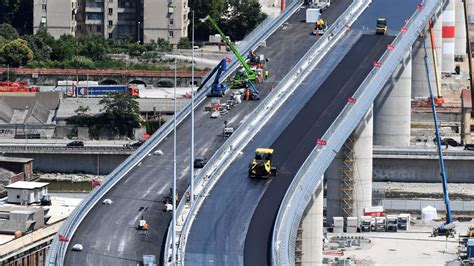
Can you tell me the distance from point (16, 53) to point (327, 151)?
76.5m

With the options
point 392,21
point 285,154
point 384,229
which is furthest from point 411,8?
point 285,154

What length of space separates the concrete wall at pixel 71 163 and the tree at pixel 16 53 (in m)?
34.2

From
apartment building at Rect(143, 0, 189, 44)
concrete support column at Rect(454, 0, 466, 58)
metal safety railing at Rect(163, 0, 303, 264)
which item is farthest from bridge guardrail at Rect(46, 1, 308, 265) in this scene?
apartment building at Rect(143, 0, 189, 44)

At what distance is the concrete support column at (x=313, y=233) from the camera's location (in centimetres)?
9981

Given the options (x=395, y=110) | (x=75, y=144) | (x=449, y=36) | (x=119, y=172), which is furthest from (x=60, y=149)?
(x=119, y=172)

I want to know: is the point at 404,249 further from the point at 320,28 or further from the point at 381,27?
the point at 320,28

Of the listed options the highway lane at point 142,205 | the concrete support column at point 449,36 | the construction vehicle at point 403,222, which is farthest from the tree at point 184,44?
the construction vehicle at point 403,222

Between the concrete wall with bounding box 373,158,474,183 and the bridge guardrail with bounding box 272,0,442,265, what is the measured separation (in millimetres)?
9777

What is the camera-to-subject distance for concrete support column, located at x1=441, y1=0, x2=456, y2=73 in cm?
16075

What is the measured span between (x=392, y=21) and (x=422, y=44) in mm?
16192

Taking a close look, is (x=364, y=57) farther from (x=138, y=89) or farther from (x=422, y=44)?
(x=138, y=89)

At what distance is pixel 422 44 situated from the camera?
152 m

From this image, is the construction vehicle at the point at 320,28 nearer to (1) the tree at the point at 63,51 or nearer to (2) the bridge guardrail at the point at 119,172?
(2) the bridge guardrail at the point at 119,172

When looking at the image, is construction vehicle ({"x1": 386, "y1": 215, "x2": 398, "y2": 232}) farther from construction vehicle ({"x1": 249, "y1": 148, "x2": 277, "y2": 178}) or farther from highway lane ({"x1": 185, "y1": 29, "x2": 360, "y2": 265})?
construction vehicle ({"x1": 249, "y1": 148, "x2": 277, "y2": 178})
